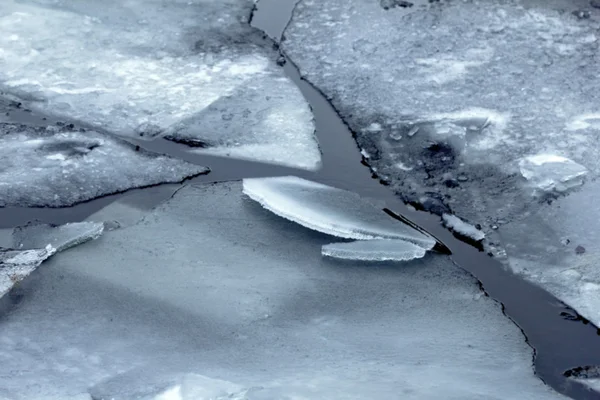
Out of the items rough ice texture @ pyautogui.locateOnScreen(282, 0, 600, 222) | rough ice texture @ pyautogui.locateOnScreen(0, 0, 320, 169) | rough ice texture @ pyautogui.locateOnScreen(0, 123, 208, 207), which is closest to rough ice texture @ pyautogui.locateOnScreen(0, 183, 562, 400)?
rough ice texture @ pyautogui.locateOnScreen(0, 123, 208, 207)

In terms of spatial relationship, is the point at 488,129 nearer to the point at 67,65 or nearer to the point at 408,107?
the point at 408,107

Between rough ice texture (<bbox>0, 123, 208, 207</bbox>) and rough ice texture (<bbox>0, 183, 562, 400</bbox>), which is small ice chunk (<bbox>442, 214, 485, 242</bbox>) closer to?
rough ice texture (<bbox>0, 183, 562, 400</bbox>)

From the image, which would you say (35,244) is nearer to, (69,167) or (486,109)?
(69,167)

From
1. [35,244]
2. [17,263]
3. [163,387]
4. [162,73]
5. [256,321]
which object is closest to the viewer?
[163,387]

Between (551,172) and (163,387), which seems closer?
(163,387)

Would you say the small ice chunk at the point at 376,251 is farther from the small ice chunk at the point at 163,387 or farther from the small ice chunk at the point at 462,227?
the small ice chunk at the point at 163,387

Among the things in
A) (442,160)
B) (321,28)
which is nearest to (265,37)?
(321,28)

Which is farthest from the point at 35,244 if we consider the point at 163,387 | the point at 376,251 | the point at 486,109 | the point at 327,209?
the point at 486,109
